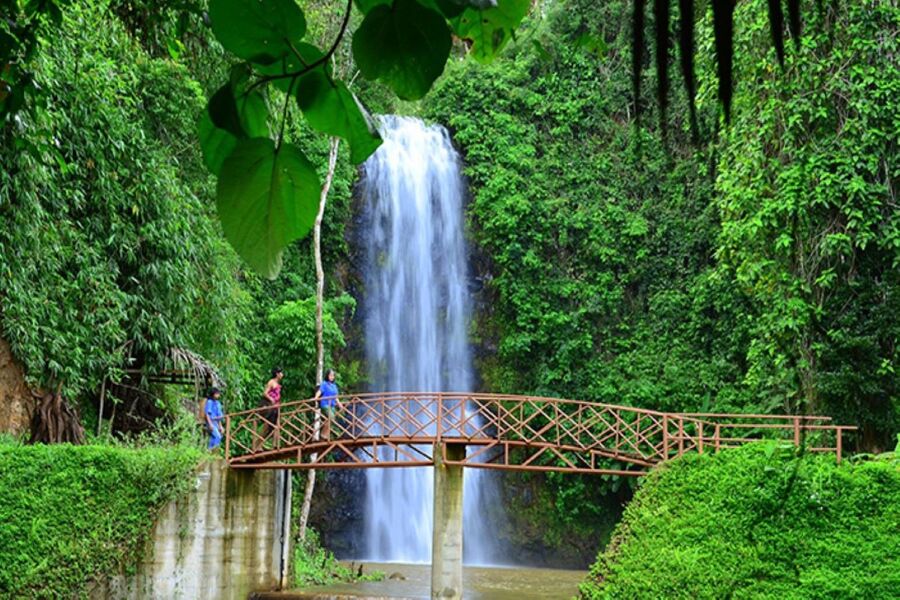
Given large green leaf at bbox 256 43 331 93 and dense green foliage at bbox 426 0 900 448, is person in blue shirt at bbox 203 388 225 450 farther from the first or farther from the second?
large green leaf at bbox 256 43 331 93

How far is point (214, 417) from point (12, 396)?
2671 mm

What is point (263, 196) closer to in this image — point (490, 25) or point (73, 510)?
point (490, 25)

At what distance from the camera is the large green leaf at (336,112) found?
84cm

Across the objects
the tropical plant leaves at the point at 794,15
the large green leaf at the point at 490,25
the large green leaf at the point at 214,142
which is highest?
the large green leaf at the point at 490,25

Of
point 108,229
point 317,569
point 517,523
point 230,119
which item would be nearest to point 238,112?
point 230,119

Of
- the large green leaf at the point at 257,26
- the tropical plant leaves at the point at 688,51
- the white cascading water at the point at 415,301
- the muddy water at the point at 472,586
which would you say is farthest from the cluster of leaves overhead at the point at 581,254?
the tropical plant leaves at the point at 688,51

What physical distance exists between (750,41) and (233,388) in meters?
9.03

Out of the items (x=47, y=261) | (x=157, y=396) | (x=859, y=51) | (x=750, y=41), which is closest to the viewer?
(x=750, y=41)

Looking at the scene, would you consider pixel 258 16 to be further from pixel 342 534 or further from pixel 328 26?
pixel 342 534

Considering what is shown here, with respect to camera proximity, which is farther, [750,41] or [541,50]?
[750,41]

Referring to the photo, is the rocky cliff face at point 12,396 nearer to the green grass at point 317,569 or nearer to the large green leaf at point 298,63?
the green grass at point 317,569

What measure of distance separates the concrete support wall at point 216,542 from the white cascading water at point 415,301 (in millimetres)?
5531

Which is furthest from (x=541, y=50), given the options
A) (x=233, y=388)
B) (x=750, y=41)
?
(x=233, y=388)

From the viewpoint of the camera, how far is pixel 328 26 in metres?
16.9
